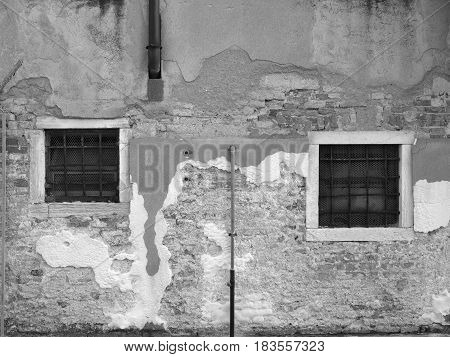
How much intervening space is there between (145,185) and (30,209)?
1.11 meters

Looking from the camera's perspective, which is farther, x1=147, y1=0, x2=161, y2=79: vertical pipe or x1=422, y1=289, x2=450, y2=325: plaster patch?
x1=422, y1=289, x2=450, y2=325: plaster patch

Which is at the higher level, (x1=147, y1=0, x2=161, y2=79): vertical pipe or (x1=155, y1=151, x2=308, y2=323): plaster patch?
(x1=147, y1=0, x2=161, y2=79): vertical pipe

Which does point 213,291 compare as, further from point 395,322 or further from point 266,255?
point 395,322

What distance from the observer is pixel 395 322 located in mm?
6059

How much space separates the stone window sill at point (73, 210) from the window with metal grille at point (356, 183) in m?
1.94

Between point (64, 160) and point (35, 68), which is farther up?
point (35, 68)

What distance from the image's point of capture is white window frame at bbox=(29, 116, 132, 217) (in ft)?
19.5

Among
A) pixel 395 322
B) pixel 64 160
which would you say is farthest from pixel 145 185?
pixel 395 322

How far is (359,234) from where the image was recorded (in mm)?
6020

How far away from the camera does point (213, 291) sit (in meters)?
6.01

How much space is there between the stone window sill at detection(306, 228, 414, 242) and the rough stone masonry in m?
0.06

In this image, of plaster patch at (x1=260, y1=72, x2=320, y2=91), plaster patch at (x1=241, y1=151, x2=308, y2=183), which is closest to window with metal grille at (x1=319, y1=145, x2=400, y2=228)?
plaster patch at (x1=241, y1=151, x2=308, y2=183)

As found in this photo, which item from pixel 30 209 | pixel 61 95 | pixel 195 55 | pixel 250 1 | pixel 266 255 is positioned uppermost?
pixel 250 1

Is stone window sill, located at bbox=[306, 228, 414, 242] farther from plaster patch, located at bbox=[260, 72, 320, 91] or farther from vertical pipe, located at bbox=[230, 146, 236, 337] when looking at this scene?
plaster patch, located at bbox=[260, 72, 320, 91]
